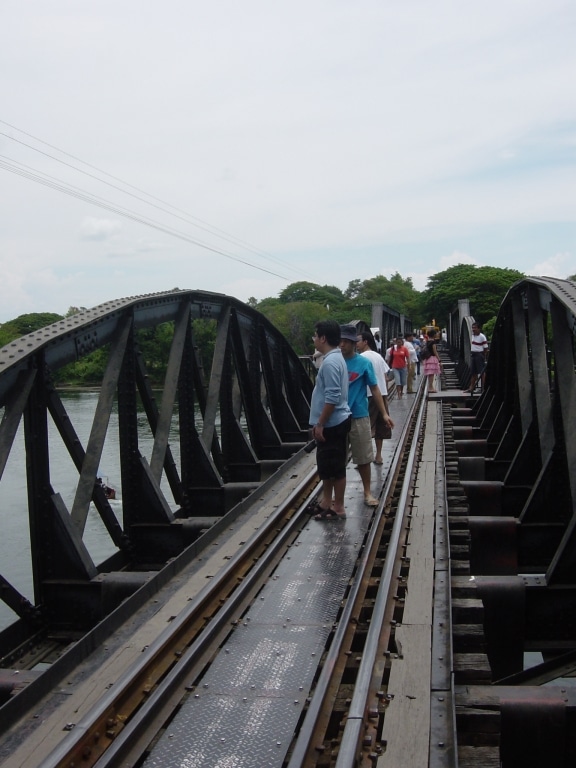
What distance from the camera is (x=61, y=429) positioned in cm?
698

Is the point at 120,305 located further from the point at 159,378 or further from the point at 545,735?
the point at 159,378

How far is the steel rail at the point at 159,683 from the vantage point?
393 cm

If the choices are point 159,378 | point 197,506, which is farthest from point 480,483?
point 159,378

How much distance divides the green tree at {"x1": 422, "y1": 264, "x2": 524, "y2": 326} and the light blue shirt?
68715 millimetres

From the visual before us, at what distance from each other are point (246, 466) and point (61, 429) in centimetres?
607

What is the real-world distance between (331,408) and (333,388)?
18cm

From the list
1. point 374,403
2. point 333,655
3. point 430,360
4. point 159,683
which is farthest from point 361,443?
point 430,360

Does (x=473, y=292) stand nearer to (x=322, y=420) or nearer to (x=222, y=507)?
(x=222, y=507)

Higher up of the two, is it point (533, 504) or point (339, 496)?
point (339, 496)

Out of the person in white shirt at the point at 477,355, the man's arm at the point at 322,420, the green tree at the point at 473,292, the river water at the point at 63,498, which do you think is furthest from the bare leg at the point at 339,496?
the green tree at the point at 473,292

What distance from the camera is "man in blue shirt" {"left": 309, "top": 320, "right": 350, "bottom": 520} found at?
759cm

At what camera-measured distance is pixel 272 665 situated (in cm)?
500

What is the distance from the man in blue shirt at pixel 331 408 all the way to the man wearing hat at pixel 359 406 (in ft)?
1.65

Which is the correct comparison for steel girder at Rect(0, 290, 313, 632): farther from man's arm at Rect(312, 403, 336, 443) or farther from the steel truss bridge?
man's arm at Rect(312, 403, 336, 443)
